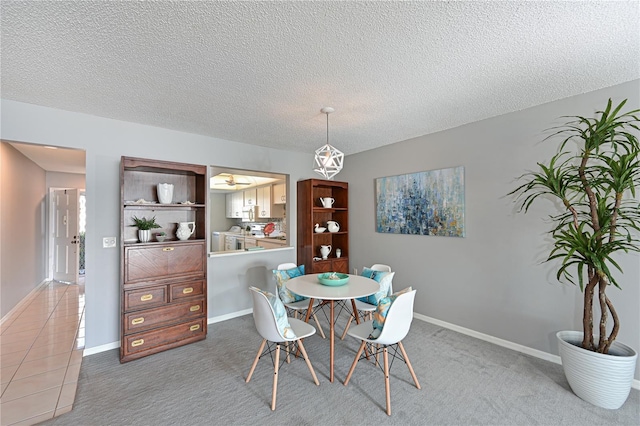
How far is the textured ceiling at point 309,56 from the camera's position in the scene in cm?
152

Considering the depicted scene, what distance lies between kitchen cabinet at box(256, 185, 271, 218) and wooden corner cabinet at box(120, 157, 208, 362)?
2.41 metres

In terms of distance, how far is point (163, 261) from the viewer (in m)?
3.03

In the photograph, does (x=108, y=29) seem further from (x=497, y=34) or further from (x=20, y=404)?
(x=20, y=404)

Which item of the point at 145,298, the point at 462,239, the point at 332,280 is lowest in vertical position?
the point at 145,298

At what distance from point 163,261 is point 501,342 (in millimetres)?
3797

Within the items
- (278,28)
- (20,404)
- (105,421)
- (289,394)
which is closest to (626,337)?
(289,394)

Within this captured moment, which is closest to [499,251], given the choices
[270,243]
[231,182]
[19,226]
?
[270,243]

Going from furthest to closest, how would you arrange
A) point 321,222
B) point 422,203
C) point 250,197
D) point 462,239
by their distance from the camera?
point 250,197 → point 321,222 → point 422,203 → point 462,239

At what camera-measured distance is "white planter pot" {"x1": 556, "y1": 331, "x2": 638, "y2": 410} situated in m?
1.99

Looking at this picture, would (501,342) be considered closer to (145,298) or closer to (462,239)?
(462,239)

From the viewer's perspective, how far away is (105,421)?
77.2 inches

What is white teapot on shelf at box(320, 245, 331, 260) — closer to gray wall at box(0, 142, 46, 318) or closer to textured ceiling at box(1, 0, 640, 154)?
textured ceiling at box(1, 0, 640, 154)

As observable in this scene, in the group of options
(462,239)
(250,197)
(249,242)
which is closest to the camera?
(462,239)

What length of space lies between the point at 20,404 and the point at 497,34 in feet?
14.1
